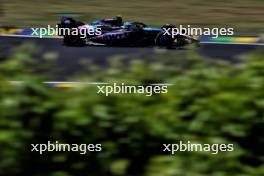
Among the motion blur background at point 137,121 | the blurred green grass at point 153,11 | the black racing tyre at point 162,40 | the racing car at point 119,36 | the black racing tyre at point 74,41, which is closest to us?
the motion blur background at point 137,121

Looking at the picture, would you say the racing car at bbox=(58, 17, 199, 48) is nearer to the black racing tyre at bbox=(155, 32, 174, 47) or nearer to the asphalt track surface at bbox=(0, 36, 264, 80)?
the black racing tyre at bbox=(155, 32, 174, 47)

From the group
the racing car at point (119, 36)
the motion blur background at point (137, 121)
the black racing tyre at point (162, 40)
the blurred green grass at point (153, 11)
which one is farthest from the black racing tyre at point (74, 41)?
the motion blur background at point (137, 121)

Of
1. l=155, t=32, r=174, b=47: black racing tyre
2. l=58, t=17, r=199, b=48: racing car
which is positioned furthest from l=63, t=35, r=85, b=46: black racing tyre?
l=155, t=32, r=174, b=47: black racing tyre

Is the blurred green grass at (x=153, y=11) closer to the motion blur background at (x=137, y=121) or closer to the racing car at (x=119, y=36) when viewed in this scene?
the racing car at (x=119, y=36)

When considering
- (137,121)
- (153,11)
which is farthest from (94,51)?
(137,121)

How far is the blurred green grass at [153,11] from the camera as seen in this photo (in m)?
11.2

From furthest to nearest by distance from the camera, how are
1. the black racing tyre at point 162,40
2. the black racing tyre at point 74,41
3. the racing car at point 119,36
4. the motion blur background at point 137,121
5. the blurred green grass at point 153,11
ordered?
the blurred green grass at point 153,11 → the black racing tyre at point 74,41 → the racing car at point 119,36 → the black racing tyre at point 162,40 → the motion blur background at point 137,121

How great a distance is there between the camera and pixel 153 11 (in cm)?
1174

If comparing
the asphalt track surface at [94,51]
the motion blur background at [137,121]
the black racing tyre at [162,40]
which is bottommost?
the asphalt track surface at [94,51]

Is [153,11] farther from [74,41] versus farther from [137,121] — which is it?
[137,121]

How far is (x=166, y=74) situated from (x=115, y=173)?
24.0 inches

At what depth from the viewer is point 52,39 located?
9586 millimetres

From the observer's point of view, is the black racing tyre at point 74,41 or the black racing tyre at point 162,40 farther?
the black racing tyre at point 74,41

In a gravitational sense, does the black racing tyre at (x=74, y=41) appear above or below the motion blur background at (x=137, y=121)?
below
